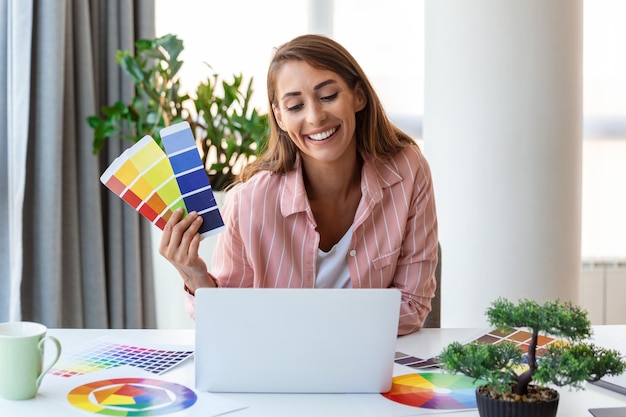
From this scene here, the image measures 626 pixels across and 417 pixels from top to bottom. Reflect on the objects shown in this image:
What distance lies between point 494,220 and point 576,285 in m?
0.38

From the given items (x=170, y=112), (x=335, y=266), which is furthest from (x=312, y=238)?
(x=170, y=112)

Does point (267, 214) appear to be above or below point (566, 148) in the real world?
below

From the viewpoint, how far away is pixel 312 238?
1.83m

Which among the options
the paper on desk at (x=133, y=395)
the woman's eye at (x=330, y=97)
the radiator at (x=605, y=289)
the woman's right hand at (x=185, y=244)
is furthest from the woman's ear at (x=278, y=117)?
the radiator at (x=605, y=289)

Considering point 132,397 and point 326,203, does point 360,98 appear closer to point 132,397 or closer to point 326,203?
point 326,203

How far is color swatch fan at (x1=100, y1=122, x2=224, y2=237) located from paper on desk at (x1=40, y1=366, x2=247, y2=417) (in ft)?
0.95

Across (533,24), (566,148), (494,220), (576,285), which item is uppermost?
(533,24)

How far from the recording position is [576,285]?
2848 mm

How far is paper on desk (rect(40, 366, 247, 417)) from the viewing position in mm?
1194

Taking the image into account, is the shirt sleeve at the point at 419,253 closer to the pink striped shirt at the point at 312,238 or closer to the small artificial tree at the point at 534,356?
the pink striped shirt at the point at 312,238

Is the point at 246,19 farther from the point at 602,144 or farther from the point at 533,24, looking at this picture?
the point at 602,144

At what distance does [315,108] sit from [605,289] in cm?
238

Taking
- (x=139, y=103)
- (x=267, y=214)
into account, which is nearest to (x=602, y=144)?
(x=139, y=103)

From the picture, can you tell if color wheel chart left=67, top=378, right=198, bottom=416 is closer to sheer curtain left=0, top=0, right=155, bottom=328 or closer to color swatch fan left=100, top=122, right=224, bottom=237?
color swatch fan left=100, top=122, right=224, bottom=237
